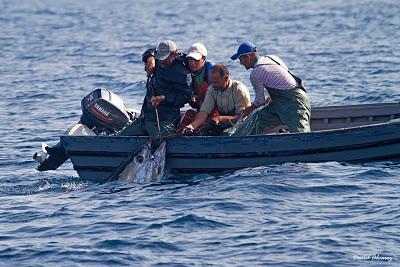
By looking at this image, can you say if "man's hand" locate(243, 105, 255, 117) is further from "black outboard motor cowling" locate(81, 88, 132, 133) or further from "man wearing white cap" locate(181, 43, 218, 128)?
"black outboard motor cowling" locate(81, 88, 132, 133)

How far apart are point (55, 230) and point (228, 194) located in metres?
2.58

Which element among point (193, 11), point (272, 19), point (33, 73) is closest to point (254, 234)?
point (33, 73)

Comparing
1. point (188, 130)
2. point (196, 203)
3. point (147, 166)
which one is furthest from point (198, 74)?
point (196, 203)

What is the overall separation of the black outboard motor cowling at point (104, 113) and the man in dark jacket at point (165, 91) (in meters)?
0.79

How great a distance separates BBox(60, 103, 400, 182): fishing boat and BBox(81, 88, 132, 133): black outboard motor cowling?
43.0 inches

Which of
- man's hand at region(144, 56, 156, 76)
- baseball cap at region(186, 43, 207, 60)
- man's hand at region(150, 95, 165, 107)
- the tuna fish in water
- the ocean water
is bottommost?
the ocean water

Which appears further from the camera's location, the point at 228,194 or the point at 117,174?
the point at 117,174

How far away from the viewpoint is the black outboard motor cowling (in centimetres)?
1672

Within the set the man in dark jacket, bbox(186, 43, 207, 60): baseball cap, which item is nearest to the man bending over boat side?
the man in dark jacket

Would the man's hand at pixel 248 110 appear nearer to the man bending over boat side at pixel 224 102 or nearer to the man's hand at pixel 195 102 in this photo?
the man bending over boat side at pixel 224 102

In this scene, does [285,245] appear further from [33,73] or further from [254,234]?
[33,73]

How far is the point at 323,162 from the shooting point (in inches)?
584

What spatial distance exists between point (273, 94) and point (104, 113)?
10.3ft

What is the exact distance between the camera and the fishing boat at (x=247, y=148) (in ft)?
47.6
